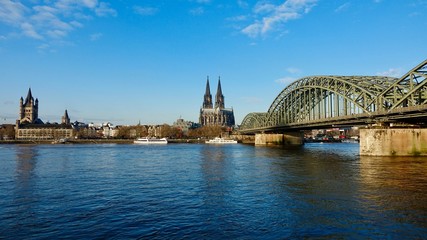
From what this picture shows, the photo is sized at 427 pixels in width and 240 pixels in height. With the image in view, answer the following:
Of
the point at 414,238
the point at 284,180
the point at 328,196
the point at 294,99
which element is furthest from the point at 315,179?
the point at 294,99

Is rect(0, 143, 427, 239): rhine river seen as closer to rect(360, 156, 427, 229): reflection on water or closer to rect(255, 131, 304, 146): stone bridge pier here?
rect(360, 156, 427, 229): reflection on water

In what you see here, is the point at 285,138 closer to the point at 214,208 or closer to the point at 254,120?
the point at 254,120

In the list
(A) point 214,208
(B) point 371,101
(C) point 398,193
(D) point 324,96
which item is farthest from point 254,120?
(A) point 214,208

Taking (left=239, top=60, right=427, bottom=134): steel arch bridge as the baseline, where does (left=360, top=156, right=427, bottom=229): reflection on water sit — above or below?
below

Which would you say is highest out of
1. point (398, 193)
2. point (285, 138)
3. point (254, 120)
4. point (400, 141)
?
point (254, 120)

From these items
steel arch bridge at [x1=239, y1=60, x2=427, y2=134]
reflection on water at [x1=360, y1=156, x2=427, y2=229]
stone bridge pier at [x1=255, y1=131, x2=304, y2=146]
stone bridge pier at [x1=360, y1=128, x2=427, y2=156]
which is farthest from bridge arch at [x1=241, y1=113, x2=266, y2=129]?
reflection on water at [x1=360, y1=156, x2=427, y2=229]

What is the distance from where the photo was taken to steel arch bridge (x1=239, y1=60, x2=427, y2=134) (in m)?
52.7

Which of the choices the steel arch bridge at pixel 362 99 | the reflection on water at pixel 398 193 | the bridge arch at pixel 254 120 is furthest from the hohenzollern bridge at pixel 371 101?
the bridge arch at pixel 254 120

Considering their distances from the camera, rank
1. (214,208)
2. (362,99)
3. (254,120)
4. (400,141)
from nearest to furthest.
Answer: (214,208)
(400,141)
(362,99)
(254,120)

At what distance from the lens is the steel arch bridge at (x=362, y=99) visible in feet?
173

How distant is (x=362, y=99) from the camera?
7194 centimetres

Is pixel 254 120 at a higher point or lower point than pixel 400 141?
higher

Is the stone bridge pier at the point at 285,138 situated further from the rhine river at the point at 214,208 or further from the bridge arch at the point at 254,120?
the rhine river at the point at 214,208

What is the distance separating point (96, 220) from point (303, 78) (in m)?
89.7
